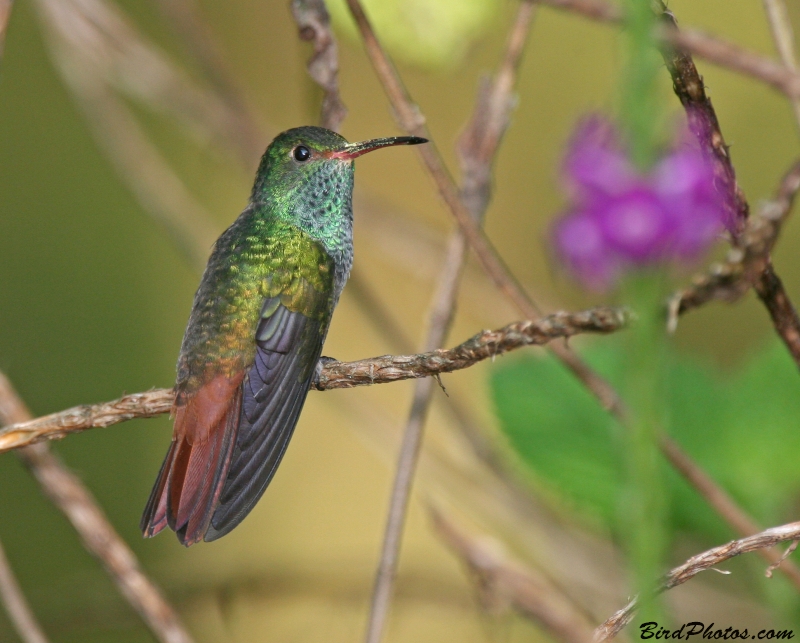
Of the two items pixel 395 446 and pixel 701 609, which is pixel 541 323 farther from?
pixel 701 609

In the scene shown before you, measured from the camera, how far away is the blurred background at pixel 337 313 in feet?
8.18

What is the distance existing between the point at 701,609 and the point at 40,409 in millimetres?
2790

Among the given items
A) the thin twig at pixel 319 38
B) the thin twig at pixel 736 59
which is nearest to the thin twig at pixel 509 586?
the thin twig at pixel 319 38

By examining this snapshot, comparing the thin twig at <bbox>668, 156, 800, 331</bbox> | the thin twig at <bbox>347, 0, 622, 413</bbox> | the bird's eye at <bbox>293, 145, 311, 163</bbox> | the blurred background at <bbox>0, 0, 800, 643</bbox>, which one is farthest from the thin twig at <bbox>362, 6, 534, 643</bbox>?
the thin twig at <bbox>668, 156, 800, 331</bbox>

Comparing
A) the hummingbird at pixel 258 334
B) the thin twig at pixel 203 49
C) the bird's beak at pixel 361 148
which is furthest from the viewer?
the thin twig at pixel 203 49

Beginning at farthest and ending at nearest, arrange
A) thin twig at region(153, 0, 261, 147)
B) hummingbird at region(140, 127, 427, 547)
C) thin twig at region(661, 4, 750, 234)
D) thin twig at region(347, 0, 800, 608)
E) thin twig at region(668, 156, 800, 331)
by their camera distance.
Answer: thin twig at region(153, 0, 261, 147) → hummingbird at region(140, 127, 427, 547) → thin twig at region(347, 0, 800, 608) → thin twig at region(661, 4, 750, 234) → thin twig at region(668, 156, 800, 331)

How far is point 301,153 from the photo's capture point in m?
2.13

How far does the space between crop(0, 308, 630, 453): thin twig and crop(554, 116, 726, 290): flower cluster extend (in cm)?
9

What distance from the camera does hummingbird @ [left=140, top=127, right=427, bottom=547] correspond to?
150 cm

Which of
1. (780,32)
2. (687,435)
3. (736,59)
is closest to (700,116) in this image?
(736,59)

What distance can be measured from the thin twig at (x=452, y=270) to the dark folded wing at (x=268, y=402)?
235mm

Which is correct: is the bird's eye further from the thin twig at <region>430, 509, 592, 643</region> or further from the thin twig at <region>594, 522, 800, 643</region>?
the thin twig at <region>594, 522, 800, 643</region>

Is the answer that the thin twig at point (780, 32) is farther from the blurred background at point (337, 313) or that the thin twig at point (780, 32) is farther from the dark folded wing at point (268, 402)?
the blurred background at point (337, 313)

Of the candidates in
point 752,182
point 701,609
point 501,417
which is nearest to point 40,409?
point 501,417
